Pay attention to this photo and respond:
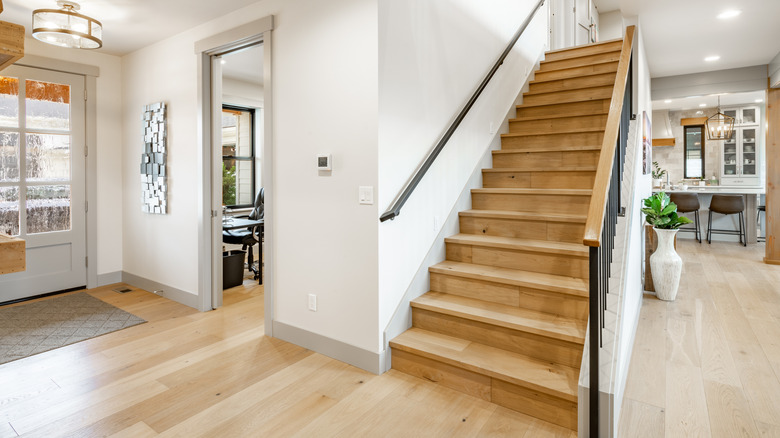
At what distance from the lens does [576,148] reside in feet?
11.6

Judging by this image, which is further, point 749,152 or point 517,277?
point 749,152

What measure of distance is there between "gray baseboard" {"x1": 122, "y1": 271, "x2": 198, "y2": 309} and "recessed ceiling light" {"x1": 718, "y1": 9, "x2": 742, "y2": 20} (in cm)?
552

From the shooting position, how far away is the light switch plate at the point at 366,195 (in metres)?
2.52

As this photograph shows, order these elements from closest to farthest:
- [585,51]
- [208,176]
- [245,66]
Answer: [208,176] < [585,51] < [245,66]

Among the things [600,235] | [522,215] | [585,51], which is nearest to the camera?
[600,235]

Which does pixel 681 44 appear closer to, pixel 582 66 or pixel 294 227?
pixel 582 66

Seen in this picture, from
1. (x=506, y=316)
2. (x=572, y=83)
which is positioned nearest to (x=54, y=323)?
(x=506, y=316)

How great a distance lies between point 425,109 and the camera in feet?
9.76

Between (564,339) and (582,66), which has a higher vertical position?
(582,66)

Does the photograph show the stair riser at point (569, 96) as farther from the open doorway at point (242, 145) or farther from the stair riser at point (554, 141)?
the open doorway at point (242, 145)

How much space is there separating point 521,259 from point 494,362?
0.87 metres

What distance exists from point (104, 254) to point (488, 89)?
427 cm

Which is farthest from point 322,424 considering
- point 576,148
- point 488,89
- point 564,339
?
point 488,89

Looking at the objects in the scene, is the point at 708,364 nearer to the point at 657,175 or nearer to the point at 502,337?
the point at 502,337
